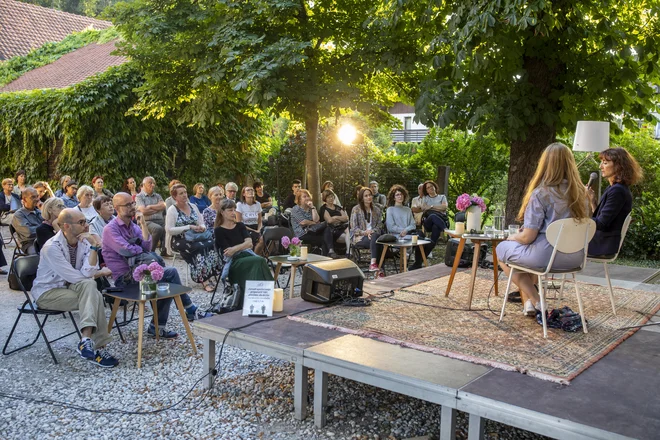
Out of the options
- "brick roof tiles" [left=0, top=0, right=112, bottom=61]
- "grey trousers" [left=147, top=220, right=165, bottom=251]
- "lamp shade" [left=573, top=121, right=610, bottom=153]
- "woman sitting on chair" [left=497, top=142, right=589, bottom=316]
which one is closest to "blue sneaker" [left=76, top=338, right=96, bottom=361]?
"woman sitting on chair" [left=497, top=142, right=589, bottom=316]

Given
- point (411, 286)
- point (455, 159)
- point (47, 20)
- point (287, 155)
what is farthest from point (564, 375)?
point (47, 20)

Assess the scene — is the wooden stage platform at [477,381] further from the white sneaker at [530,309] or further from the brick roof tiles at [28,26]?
the brick roof tiles at [28,26]

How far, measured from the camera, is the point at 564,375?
10.2 feet

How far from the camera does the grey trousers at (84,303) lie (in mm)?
4355

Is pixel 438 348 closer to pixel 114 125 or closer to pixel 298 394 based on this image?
pixel 298 394

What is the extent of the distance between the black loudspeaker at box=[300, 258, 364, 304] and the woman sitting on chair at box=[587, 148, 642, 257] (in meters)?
1.99

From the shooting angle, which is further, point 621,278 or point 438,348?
point 621,278

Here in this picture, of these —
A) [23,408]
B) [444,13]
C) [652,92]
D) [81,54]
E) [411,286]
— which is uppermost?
[81,54]

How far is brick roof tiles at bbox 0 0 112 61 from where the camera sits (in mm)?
20812

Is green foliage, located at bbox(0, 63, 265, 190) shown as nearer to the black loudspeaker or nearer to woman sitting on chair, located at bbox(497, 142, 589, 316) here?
the black loudspeaker

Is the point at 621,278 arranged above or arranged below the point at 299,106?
below

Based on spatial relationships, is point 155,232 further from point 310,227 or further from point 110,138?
point 110,138

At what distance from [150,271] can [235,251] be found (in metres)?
1.34

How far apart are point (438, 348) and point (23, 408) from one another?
2.63m
